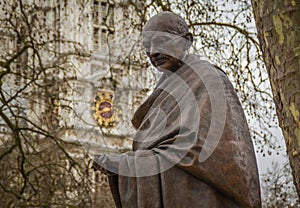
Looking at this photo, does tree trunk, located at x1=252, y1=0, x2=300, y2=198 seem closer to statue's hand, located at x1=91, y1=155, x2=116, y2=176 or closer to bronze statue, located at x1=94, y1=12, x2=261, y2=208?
bronze statue, located at x1=94, y1=12, x2=261, y2=208

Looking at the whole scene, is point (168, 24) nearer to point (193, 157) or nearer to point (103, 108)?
point (193, 157)

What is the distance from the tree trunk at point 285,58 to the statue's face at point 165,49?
3.89 metres

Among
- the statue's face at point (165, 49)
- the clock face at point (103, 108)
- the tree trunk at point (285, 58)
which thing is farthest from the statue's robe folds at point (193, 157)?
the clock face at point (103, 108)

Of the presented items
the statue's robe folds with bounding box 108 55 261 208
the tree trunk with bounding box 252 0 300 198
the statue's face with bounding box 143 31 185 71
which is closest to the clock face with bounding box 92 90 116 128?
the tree trunk with bounding box 252 0 300 198

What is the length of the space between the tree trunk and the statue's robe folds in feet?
13.0

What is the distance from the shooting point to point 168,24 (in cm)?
466

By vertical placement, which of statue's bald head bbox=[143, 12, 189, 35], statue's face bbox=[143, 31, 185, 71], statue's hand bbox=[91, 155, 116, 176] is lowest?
statue's hand bbox=[91, 155, 116, 176]

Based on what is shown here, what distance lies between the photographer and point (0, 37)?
636 inches

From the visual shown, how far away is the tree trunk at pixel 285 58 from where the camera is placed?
27.6 feet

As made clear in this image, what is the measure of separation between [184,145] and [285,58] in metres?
4.49

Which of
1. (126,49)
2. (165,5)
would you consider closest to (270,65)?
(165,5)

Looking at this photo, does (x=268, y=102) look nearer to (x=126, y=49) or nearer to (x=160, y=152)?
(x=126, y=49)

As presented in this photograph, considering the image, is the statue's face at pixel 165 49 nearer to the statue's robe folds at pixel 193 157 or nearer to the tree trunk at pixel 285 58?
the statue's robe folds at pixel 193 157

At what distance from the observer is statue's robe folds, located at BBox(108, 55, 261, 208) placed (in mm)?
4215
